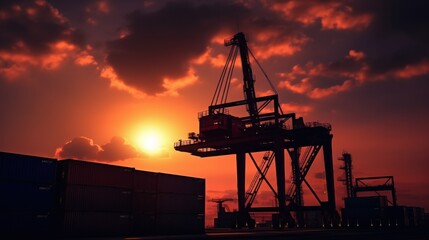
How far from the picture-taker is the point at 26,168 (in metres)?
31.1

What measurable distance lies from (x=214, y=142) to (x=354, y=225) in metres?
30.3

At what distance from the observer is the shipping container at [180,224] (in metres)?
41.5

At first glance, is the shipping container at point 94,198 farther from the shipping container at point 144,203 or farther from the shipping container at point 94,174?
the shipping container at point 144,203

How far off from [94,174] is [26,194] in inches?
253

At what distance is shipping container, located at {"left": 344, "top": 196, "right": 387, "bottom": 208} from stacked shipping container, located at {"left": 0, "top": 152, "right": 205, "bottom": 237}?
119ft

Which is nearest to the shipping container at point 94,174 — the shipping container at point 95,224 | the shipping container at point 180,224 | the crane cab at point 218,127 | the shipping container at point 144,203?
the shipping container at point 144,203

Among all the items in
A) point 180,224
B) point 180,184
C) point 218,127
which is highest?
point 218,127

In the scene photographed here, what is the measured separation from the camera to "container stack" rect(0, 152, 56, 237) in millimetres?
29312

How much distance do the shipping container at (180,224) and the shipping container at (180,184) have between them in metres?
2.61

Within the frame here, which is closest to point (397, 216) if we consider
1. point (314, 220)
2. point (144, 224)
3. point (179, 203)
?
point (314, 220)

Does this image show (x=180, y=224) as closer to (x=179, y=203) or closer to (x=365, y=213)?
(x=179, y=203)

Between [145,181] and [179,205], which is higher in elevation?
[145,181]

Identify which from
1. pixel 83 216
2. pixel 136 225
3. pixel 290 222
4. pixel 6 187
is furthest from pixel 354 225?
pixel 6 187

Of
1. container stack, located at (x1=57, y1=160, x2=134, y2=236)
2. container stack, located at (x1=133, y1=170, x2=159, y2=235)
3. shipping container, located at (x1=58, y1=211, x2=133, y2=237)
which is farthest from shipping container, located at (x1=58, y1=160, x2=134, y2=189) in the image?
shipping container, located at (x1=58, y1=211, x2=133, y2=237)
